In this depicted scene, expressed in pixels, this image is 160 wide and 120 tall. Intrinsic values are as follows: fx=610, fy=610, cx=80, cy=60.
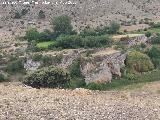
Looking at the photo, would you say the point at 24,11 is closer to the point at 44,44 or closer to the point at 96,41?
the point at 44,44

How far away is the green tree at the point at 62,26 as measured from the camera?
75.3 meters

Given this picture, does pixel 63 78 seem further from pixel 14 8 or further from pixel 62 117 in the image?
pixel 14 8

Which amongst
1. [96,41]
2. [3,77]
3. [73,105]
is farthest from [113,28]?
[73,105]

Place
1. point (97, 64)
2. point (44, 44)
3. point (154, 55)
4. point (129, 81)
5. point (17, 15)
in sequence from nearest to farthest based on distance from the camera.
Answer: point (129, 81) < point (97, 64) < point (154, 55) < point (44, 44) < point (17, 15)

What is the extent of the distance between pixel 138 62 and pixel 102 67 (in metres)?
4.82

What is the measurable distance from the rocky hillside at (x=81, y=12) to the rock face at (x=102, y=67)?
20.1 metres

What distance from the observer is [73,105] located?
38969 millimetres

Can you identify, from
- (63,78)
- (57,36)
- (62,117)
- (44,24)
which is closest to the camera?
(62,117)

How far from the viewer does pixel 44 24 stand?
276 ft

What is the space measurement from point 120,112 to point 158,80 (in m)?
21.9

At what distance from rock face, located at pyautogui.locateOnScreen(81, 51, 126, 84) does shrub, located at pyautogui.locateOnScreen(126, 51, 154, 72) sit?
0.82 m

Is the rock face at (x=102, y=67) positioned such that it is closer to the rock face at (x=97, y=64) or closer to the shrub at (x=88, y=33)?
the rock face at (x=97, y=64)

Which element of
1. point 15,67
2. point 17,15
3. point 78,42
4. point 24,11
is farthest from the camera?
point 24,11

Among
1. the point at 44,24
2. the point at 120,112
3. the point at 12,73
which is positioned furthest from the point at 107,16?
the point at 120,112
